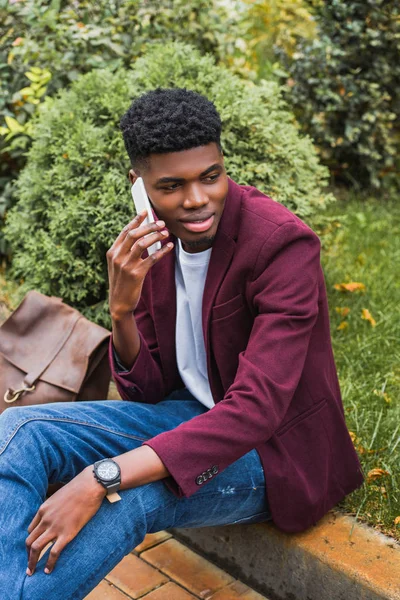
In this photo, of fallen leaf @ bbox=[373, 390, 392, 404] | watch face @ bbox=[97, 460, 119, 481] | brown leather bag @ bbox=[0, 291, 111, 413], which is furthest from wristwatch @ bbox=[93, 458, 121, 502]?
fallen leaf @ bbox=[373, 390, 392, 404]

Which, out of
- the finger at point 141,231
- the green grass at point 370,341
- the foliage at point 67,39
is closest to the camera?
the finger at point 141,231

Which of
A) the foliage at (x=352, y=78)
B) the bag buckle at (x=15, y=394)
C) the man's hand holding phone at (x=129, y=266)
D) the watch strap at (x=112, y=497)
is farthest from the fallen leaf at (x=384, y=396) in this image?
the foliage at (x=352, y=78)

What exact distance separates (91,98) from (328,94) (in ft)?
6.89

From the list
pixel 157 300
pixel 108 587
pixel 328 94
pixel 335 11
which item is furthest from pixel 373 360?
pixel 335 11

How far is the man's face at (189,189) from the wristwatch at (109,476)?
2.38 ft

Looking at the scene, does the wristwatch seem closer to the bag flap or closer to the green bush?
the bag flap

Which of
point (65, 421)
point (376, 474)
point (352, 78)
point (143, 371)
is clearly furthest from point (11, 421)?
point (352, 78)

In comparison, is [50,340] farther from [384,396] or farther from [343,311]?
[343,311]

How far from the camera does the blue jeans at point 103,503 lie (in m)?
2.07

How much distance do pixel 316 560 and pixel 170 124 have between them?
54.7 inches

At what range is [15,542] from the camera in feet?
6.91

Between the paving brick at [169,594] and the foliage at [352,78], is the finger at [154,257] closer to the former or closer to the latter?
the paving brick at [169,594]


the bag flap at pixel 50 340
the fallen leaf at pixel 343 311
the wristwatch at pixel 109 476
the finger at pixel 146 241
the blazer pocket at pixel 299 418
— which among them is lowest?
the fallen leaf at pixel 343 311

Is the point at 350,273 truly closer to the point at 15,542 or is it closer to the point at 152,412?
the point at 152,412
